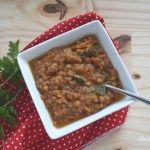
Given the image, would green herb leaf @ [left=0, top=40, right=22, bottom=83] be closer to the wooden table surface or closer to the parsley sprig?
the parsley sprig

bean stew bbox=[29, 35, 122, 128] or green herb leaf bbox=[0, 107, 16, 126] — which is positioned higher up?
bean stew bbox=[29, 35, 122, 128]

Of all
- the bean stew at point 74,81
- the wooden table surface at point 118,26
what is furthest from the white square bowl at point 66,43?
the wooden table surface at point 118,26

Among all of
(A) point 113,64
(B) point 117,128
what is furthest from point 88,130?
(A) point 113,64

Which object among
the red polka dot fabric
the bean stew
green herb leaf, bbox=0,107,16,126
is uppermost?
the bean stew

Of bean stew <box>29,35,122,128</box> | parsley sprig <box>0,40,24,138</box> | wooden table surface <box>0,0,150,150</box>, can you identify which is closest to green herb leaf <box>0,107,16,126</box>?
parsley sprig <box>0,40,24,138</box>

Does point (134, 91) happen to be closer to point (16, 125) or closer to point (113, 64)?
point (113, 64)

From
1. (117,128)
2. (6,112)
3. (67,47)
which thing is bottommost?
(117,128)

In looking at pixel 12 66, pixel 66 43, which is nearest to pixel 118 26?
pixel 66 43
